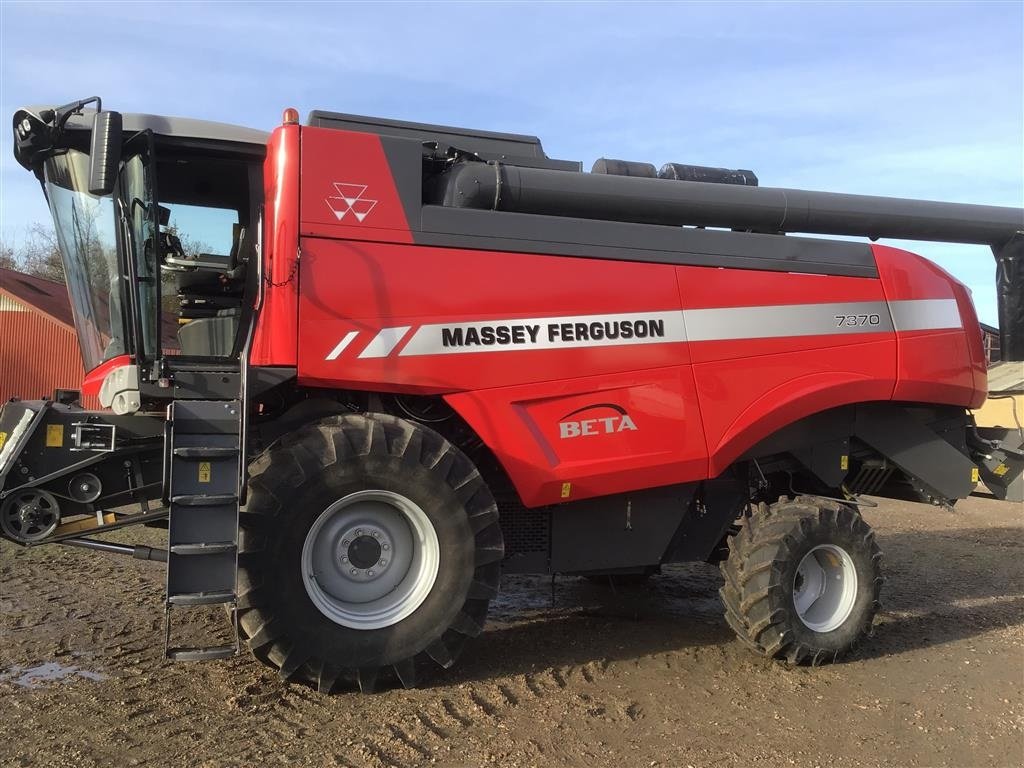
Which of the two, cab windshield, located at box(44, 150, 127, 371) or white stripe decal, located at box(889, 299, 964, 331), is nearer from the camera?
cab windshield, located at box(44, 150, 127, 371)

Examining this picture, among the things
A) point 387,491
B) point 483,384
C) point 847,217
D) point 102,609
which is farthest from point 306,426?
point 847,217

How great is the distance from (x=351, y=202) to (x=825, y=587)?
12.3 ft

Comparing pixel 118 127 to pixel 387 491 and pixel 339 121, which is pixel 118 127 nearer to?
pixel 339 121

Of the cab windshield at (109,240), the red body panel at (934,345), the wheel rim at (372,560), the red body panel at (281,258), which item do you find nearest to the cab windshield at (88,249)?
the cab windshield at (109,240)

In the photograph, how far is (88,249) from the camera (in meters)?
4.52

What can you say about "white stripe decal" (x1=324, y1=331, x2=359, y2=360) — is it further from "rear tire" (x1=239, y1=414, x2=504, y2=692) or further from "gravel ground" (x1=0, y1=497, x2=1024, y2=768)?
"gravel ground" (x1=0, y1=497, x2=1024, y2=768)

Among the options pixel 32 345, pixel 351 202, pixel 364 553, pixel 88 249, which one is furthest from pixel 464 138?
pixel 32 345

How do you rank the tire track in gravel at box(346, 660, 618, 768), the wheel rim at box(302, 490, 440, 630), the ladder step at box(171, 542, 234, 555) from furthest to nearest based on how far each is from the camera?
the wheel rim at box(302, 490, 440, 630) < the ladder step at box(171, 542, 234, 555) < the tire track in gravel at box(346, 660, 618, 768)

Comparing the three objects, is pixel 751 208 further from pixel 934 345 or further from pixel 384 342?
pixel 384 342

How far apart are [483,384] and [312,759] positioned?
1919mm

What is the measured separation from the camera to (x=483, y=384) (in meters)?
Result: 4.24

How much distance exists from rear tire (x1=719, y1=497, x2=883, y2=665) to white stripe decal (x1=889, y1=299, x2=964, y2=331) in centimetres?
127

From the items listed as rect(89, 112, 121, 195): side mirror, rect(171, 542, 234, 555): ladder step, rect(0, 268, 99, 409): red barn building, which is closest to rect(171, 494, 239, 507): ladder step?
rect(171, 542, 234, 555): ladder step

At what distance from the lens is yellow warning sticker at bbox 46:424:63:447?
4129mm
